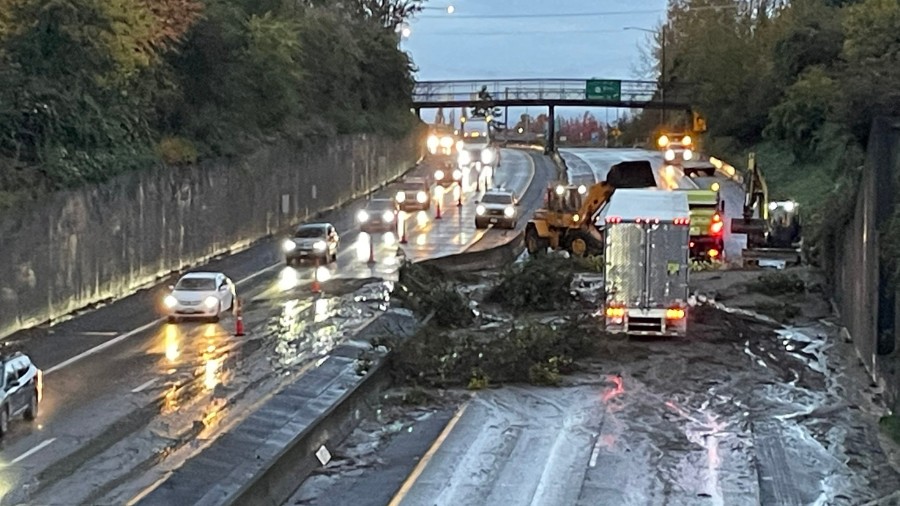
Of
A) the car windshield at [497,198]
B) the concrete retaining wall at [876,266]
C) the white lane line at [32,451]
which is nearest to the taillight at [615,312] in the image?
the concrete retaining wall at [876,266]

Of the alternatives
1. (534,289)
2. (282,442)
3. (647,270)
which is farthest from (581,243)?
(282,442)

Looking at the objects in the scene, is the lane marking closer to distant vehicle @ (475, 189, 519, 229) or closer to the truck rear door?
the truck rear door

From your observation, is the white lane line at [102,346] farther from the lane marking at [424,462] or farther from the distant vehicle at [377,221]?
the distant vehicle at [377,221]

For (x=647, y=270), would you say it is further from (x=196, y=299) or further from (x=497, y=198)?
(x=497, y=198)

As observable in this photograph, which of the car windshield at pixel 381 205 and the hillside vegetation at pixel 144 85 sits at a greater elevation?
the hillside vegetation at pixel 144 85

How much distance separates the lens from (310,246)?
1925 inches

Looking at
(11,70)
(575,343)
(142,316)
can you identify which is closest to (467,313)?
(575,343)

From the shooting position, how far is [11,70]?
40562 mm

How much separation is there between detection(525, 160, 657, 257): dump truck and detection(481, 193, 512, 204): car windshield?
12.3 metres

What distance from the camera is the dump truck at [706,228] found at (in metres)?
46.7

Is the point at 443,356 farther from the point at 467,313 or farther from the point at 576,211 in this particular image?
the point at 576,211

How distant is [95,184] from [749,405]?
22563 mm

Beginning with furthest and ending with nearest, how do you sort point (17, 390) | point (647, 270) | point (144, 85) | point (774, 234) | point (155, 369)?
Answer: point (774, 234) < point (144, 85) < point (647, 270) < point (155, 369) < point (17, 390)

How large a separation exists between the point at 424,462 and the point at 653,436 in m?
4.21
